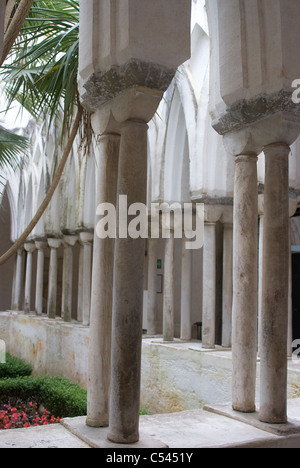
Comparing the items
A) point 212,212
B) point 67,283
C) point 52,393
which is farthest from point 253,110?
point 67,283

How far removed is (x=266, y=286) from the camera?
3.88 m

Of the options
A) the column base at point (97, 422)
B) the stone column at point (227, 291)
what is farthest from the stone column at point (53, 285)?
the column base at point (97, 422)

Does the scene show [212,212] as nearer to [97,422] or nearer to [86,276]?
[86,276]

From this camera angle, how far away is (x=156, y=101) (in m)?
3.45

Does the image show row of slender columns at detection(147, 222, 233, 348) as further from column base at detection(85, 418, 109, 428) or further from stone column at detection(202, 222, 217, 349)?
column base at detection(85, 418, 109, 428)

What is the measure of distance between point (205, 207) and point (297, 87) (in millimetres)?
5023

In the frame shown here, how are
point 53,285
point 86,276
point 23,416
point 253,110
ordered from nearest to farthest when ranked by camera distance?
1. point 253,110
2. point 23,416
3. point 86,276
4. point 53,285

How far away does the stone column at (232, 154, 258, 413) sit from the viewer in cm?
410

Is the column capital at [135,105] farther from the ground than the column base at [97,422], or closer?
farther from the ground

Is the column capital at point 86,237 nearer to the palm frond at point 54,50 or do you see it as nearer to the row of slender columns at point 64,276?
the row of slender columns at point 64,276

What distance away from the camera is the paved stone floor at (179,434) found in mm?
3172

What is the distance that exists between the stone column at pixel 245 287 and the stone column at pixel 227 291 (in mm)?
4697

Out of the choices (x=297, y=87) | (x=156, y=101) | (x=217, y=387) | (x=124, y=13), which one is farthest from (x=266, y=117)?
(x=217, y=387)

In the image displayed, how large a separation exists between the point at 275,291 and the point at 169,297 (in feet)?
19.7
